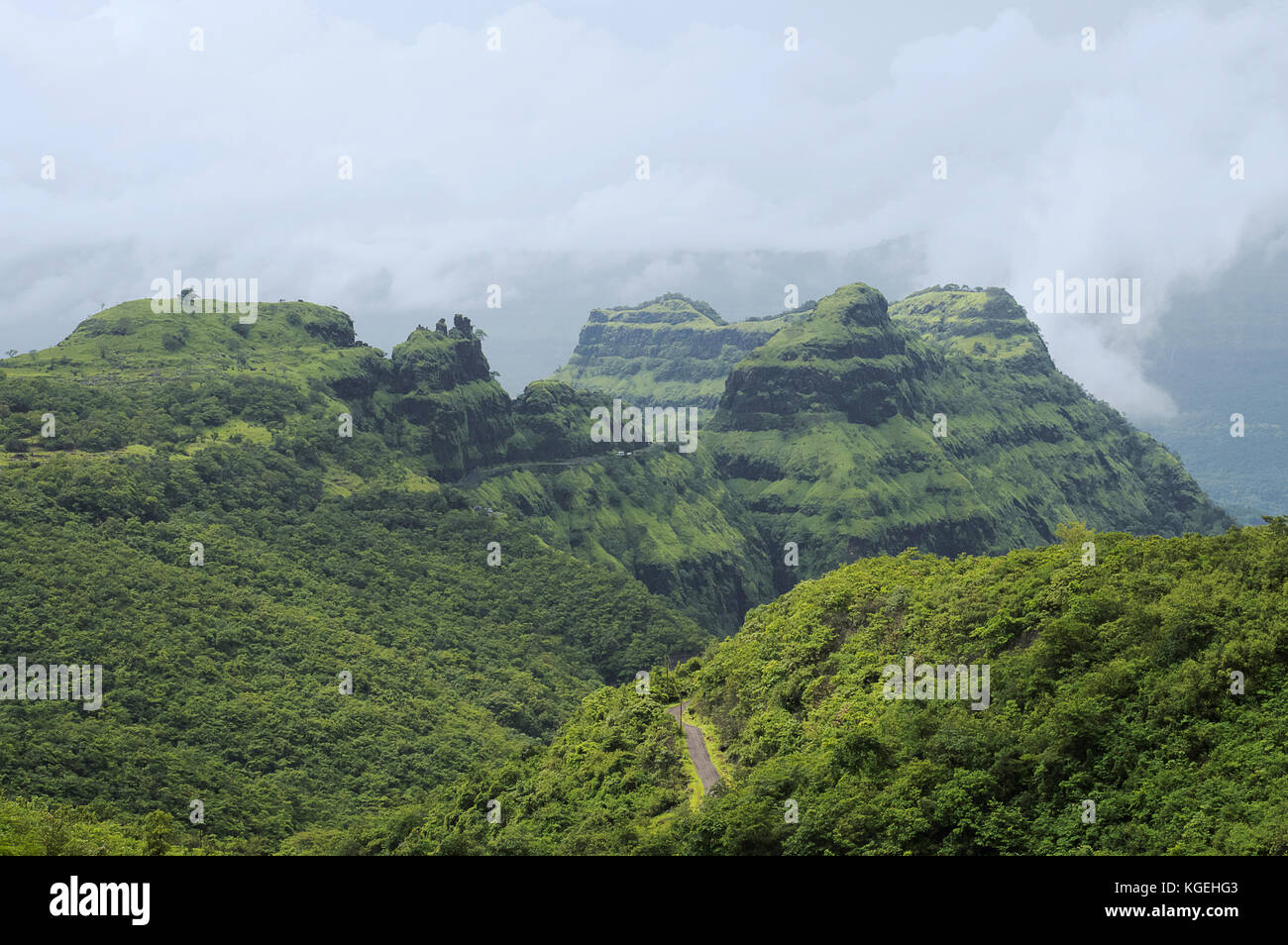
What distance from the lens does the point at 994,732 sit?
46.9m

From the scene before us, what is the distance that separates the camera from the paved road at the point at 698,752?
61.9m

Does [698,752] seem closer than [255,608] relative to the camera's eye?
Yes

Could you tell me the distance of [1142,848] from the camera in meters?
37.4

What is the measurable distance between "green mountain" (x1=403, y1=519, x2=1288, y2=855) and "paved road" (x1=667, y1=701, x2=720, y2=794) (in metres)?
0.81

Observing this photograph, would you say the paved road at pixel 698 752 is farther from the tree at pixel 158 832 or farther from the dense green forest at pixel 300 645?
the tree at pixel 158 832

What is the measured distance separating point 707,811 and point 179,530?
10612 cm

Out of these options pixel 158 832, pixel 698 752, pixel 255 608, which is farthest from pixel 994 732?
pixel 255 608

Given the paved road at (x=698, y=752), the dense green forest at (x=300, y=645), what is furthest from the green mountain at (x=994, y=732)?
the paved road at (x=698, y=752)

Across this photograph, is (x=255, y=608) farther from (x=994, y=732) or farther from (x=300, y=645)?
(x=994, y=732)

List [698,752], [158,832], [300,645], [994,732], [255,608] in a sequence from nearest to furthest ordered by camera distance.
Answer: [994,732] < [158,832] < [698,752] < [300,645] < [255,608]

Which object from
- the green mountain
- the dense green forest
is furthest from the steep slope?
the green mountain

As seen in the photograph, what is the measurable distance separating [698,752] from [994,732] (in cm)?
2369
